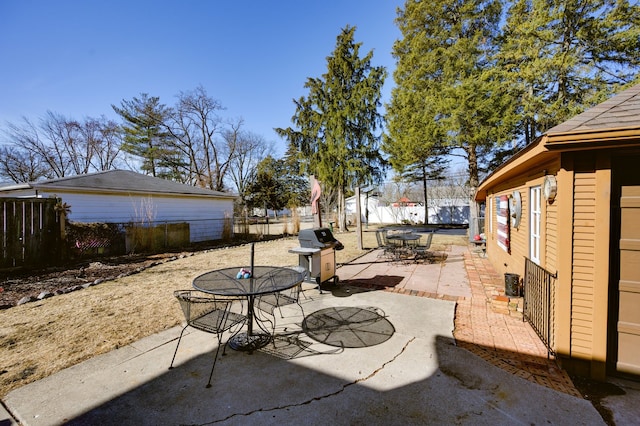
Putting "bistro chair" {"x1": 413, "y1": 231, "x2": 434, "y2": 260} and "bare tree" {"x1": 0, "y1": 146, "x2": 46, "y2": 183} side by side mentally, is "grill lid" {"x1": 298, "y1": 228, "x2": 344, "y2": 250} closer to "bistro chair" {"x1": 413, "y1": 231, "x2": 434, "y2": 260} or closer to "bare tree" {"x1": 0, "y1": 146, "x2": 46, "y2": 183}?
"bistro chair" {"x1": 413, "y1": 231, "x2": 434, "y2": 260}

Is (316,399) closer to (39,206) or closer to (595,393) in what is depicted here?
(595,393)

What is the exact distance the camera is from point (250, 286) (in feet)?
10.4

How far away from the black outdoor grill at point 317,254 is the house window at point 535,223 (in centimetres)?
338

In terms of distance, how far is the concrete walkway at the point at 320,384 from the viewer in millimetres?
2117

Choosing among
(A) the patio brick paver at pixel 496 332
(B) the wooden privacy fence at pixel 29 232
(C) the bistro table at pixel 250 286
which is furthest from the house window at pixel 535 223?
(B) the wooden privacy fence at pixel 29 232

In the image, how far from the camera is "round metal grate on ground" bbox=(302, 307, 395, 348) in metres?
3.32

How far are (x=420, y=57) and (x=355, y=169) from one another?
6.85 meters

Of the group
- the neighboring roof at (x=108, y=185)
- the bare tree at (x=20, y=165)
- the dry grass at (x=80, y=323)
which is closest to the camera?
the dry grass at (x=80, y=323)

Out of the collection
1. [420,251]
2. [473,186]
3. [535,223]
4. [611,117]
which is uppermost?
[473,186]

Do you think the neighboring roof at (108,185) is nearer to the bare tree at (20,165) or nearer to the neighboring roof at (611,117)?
the neighboring roof at (611,117)

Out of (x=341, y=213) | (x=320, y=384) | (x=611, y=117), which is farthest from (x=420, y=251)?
(x=341, y=213)

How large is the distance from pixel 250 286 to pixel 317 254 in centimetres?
213

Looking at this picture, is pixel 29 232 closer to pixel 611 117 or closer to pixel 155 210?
pixel 155 210

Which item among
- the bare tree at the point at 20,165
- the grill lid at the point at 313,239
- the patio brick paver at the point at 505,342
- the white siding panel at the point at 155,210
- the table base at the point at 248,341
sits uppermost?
the bare tree at the point at 20,165
